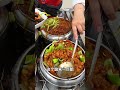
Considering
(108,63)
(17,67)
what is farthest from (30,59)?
(108,63)

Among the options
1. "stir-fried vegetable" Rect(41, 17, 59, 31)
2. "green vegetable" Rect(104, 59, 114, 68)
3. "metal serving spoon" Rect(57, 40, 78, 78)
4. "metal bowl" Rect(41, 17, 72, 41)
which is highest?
"stir-fried vegetable" Rect(41, 17, 59, 31)

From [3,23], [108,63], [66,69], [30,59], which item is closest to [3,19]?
[3,23]

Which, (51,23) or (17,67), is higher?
(51,23)

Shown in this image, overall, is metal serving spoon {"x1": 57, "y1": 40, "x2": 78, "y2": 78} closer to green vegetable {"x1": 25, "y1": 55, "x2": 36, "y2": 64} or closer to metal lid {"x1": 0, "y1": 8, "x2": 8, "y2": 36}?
green vegetable {"x1": 25, "y1": 55, "x2": 36, "y2": 64}

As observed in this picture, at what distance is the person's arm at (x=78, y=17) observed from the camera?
73 cm

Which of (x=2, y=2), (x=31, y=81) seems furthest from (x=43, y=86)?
(x=2, y=2)

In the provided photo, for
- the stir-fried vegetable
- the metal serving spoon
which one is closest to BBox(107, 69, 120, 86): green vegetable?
the metal serving spoon

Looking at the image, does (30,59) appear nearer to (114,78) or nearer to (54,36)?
(54,36)

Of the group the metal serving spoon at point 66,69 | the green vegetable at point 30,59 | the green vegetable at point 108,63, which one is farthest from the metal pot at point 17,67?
the green vegetable at point 108,63

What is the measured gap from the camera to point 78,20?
0.73 metres

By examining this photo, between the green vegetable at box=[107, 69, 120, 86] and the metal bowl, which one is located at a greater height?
the metal bowl

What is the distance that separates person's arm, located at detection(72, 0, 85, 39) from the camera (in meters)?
0.73

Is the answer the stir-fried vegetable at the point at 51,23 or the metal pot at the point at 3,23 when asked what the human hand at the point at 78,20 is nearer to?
the stir-fried vegetable at the point at 51,23

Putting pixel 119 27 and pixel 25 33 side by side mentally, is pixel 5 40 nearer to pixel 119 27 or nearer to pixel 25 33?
pixel 25 33
